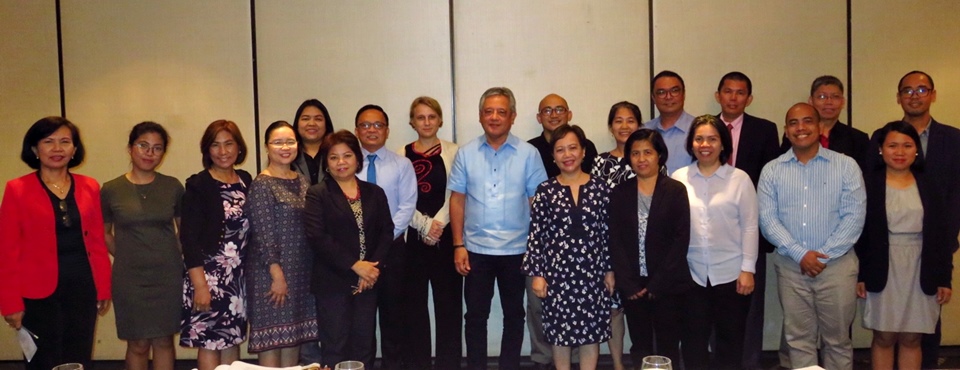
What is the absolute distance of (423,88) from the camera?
4.68 m

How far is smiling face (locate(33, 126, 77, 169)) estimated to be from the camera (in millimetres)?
3072

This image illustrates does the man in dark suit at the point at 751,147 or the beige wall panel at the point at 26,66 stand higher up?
the beige wall panel at the point at 26,66

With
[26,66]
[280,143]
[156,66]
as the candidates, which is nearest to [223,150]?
[280,143]

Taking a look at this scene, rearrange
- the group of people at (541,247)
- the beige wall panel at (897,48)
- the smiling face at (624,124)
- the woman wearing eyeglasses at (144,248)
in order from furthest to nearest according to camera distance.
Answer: the beige wall panel at (897,48), the smiling face at (624,124), the woman wearing eyeglasses at (144,248), the group of people at (541,247)

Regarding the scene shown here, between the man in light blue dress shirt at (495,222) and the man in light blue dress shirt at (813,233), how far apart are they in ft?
4.13

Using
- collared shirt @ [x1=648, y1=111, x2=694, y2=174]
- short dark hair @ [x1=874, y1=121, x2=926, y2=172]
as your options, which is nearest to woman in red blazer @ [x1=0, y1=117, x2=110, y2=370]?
collared shirt @ [x1=648, y1=111, x2=694, y2=174]

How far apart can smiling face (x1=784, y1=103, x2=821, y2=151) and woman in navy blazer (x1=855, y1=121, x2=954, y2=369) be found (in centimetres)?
34

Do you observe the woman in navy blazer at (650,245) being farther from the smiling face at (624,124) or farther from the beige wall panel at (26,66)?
the beige wall panel at (26,66)

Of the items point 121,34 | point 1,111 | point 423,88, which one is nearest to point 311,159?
point 423,88

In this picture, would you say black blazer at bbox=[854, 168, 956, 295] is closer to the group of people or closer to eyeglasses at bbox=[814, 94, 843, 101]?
the group of people

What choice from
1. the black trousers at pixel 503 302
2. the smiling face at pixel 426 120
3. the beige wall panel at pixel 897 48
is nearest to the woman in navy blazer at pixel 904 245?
the beige wall panel at pixel 897 48

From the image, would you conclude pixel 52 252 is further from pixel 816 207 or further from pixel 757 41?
pixel 757 41

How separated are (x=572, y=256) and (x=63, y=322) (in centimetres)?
237

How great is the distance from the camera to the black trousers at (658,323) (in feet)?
10.6
